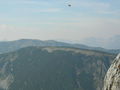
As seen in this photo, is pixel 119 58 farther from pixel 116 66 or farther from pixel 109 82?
pixel 109 82

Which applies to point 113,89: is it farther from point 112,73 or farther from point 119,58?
point 119,58

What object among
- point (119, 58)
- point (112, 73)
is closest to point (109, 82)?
point (112, 73)

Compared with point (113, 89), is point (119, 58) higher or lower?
higher

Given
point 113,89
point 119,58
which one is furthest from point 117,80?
point 119,58

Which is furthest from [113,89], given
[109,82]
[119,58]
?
[119,58]

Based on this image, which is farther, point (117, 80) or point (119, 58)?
point (119, 58)

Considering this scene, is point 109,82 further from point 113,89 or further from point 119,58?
point 119,58
